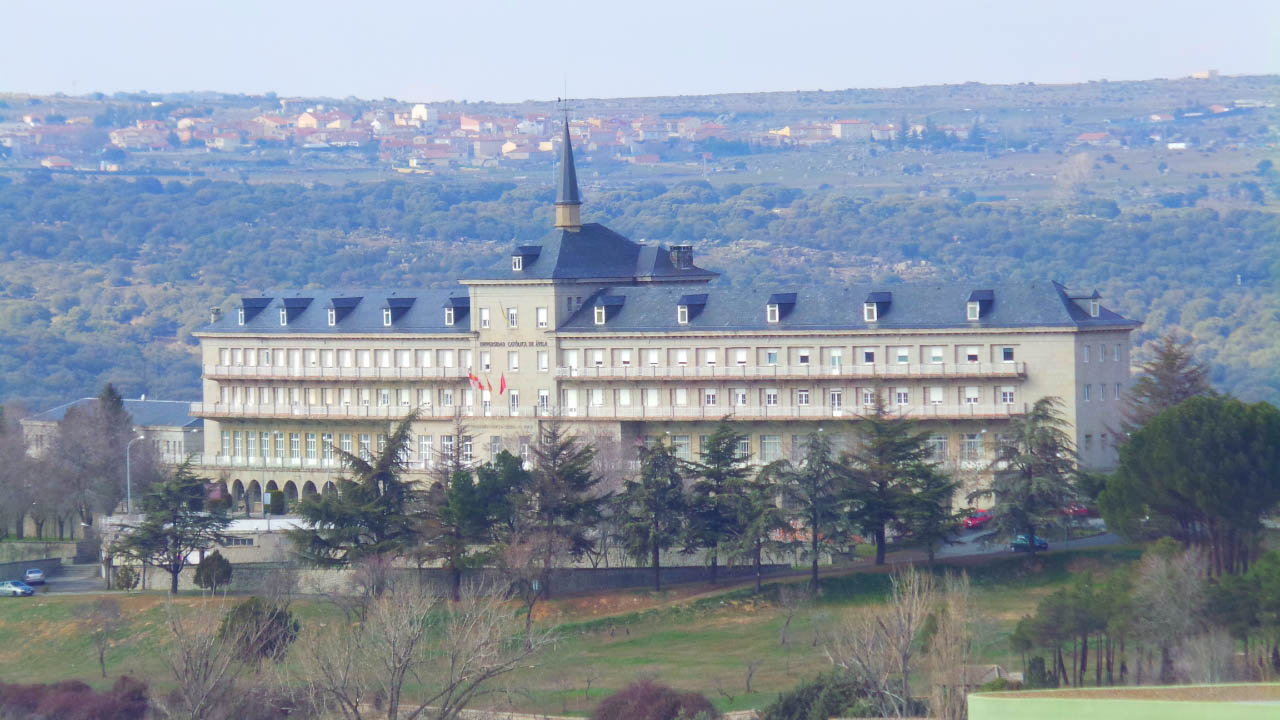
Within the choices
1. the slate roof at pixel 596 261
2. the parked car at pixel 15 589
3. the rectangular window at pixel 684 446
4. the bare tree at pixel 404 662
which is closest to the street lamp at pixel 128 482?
the parked car at pixel 15 589

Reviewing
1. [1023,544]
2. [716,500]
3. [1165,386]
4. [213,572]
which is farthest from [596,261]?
[1023,544]

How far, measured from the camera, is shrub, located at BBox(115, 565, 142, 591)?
102 metres

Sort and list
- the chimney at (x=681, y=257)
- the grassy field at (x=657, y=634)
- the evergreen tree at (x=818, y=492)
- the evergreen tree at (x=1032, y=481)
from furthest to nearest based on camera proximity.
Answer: the chimney at (x=681, y=257) → the evergreen tree at (x=818, y=492) → the evergreen tree at (x=1032, y=481) → the grassy field at (x=657, y=634)

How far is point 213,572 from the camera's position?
10025cm

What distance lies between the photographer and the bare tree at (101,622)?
308 feet

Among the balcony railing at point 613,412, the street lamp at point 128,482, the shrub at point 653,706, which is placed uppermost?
the balcony railing at point 613,412

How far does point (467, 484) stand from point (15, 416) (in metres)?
53.5

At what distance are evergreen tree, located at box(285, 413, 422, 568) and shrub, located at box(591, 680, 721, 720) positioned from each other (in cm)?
2338

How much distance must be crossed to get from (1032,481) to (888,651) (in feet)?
70.9

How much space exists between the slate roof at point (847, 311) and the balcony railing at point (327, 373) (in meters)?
7.92

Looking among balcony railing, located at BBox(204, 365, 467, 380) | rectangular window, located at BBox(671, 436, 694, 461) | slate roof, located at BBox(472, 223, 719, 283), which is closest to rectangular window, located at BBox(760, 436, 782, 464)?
rectangular window, located at BBox(671, 436, 694, 461)

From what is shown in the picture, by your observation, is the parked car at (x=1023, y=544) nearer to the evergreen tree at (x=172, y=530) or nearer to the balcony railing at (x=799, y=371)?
the balcony railing at (x=799, y=371)

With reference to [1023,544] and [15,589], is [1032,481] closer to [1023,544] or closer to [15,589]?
[1023,544]

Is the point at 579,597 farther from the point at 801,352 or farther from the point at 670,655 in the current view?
the point at 801,352
